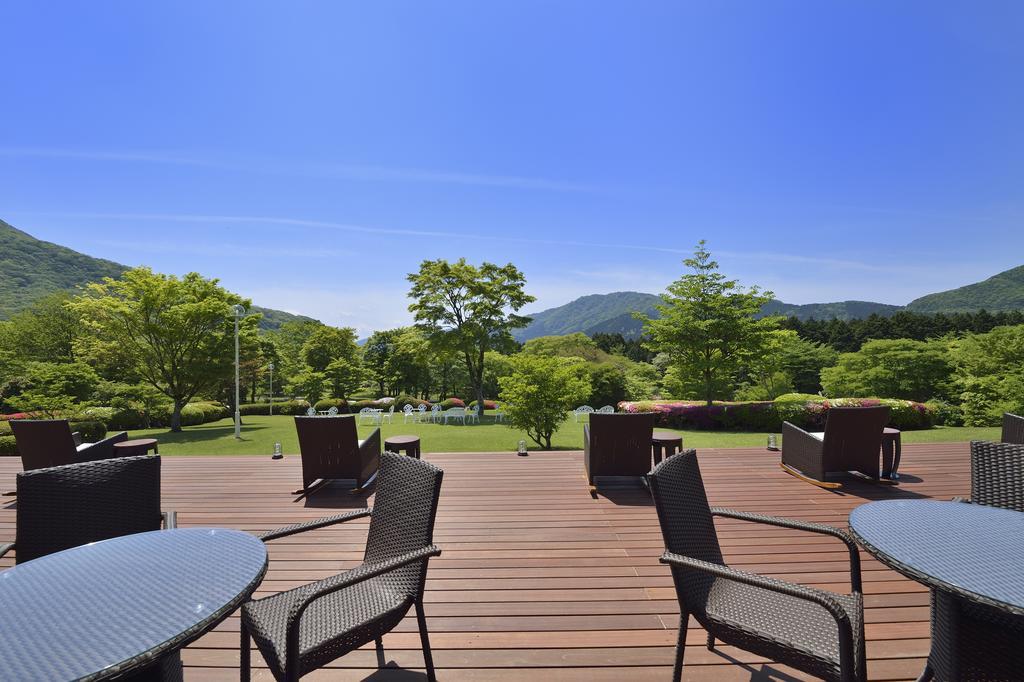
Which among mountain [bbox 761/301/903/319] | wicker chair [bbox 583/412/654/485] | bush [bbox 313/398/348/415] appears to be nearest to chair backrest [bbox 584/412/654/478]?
wicker chair [bbox 583/412/654/485]

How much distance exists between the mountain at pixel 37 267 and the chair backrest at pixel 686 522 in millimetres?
85289

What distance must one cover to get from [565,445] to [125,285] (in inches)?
714

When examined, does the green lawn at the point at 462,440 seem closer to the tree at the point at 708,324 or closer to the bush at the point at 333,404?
the tree at the point at 708,324

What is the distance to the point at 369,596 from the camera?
193cm

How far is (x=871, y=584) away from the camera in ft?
9.05

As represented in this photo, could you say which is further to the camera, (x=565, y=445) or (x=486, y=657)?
(x=565, y=445)

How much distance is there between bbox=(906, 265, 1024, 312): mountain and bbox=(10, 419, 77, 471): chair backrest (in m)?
105

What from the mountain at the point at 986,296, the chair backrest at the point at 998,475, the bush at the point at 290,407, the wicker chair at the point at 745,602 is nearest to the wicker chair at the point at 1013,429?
the chair backrest at the point at 998,475

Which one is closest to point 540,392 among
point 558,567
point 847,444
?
point 847,444

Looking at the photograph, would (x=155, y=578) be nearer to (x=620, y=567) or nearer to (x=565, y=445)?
(x=620, y=567)

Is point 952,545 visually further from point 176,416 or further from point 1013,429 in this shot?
point 176,416

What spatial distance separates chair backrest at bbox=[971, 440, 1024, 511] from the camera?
220 cm

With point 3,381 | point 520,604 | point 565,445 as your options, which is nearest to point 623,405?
point 565,445

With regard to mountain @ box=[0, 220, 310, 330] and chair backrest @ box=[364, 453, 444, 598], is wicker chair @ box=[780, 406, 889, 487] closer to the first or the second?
chair backrest @ box=[364, 453, 444, 598]
